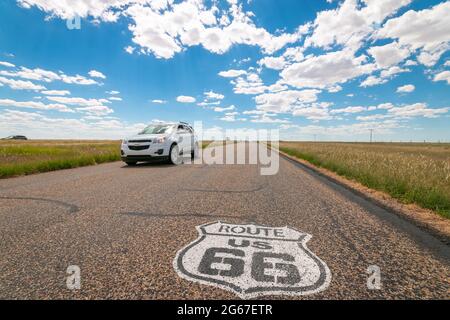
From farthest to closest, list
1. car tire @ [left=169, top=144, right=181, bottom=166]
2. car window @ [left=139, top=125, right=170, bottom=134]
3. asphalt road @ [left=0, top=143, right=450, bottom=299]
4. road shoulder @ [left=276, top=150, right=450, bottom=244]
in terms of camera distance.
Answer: car window @ [left=139, top=125, right=170, bottom=134] < car tire @ [left=169, top=144, right=181, bottom=166] < road shoulder @ [left=276, top=150, right=450, bottom=244] < asphalt road @ [left=0, top=143, right=450, bottom=299]

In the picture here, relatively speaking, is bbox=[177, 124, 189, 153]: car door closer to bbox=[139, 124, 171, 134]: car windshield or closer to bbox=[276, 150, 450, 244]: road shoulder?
bbox=[139, 124, 171, 134]: car windshield

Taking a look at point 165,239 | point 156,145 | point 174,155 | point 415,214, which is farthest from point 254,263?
Result: point 174,155

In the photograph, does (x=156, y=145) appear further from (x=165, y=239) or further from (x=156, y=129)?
(x=165, y=239)

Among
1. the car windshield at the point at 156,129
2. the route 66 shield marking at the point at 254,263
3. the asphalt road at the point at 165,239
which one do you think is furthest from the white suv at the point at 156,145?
the route 66 shield marking at the point at 254,263

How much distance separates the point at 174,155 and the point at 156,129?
170 cm

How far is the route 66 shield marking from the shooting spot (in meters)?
1.80

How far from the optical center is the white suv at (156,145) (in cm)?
945

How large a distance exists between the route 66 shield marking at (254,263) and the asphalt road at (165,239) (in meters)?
0.09

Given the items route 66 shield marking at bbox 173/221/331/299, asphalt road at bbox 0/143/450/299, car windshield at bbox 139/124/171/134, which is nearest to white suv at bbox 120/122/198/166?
car windshield at bbox 139/124/171/134

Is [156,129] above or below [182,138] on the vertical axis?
above

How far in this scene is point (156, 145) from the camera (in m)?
9.49

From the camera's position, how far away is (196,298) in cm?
168

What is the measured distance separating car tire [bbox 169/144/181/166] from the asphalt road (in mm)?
4961
